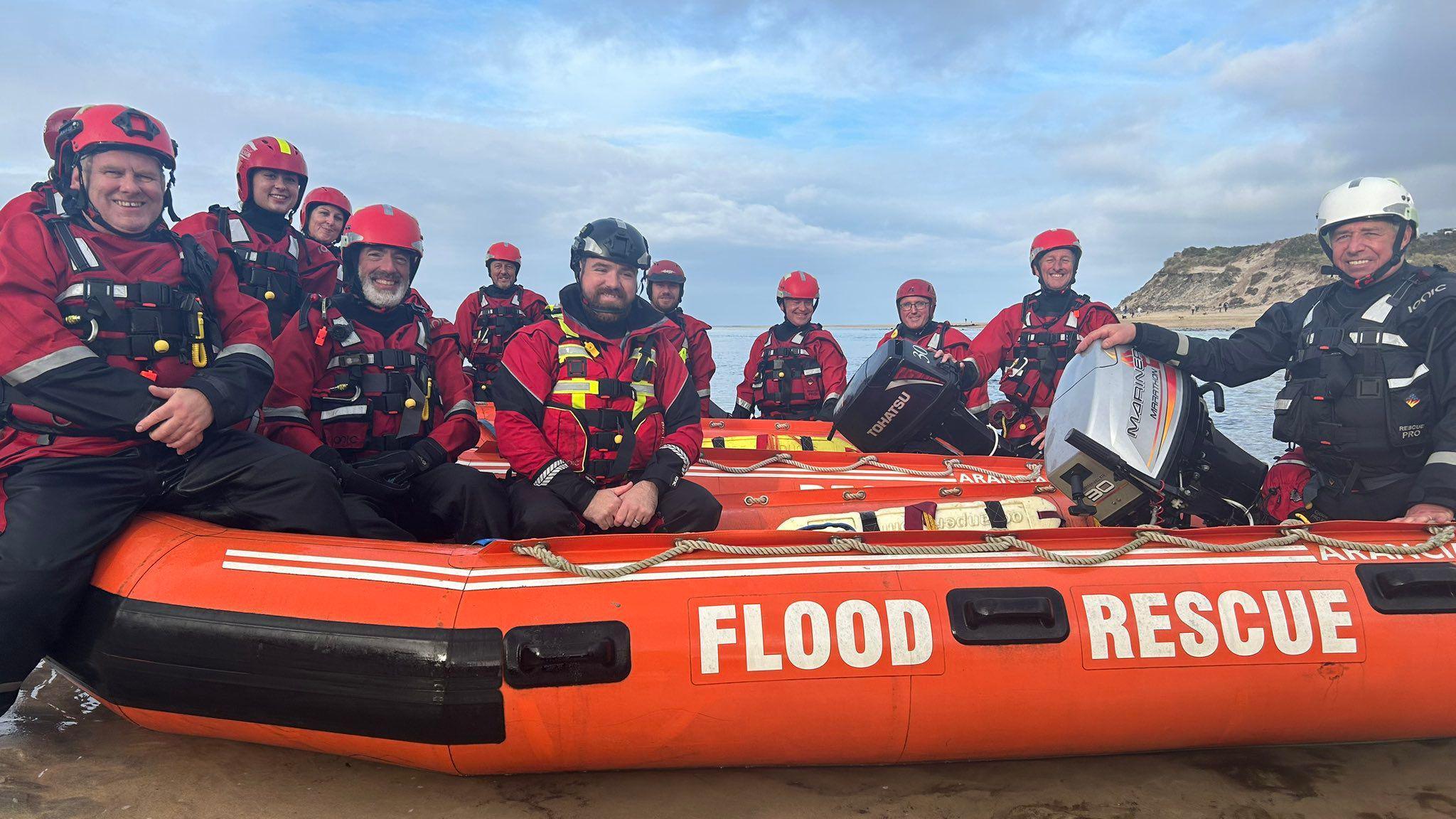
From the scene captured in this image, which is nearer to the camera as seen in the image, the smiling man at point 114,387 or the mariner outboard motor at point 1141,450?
the smiling man at point 114,387

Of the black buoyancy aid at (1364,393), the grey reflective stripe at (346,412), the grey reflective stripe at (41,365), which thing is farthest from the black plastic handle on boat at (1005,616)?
the grey reflective stripe at (41,365)

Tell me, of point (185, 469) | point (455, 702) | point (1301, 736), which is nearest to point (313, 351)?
point (185, 469)

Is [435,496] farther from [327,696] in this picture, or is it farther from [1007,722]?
[1007,722]

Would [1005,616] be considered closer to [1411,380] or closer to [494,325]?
[1411,380]

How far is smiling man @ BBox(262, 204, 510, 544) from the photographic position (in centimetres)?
276

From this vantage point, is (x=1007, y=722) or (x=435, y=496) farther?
(x=435, y=496)

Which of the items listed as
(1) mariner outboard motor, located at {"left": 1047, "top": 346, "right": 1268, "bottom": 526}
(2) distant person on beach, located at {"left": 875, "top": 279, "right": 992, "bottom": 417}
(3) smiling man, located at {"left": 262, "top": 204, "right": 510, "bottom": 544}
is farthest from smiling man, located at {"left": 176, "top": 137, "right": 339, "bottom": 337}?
(2) distant person on beach, located at {"left": 875, "top": 279, "right": 992, "bottom": 417}

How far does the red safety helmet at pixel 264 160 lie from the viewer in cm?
388

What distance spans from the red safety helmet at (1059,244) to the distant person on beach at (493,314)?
11.9ft

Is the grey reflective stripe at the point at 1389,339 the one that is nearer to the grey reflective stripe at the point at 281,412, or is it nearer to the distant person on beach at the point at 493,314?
the grey reflective stripe at the point at 281,412

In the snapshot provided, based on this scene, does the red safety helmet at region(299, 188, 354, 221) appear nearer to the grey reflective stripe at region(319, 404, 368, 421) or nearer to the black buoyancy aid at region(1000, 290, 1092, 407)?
the grey reflective stripe at region(319, 404, 368, 421)

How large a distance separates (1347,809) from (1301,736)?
186 mm

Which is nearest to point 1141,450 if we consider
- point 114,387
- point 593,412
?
point 593,412

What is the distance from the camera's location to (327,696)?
78.0 inches
